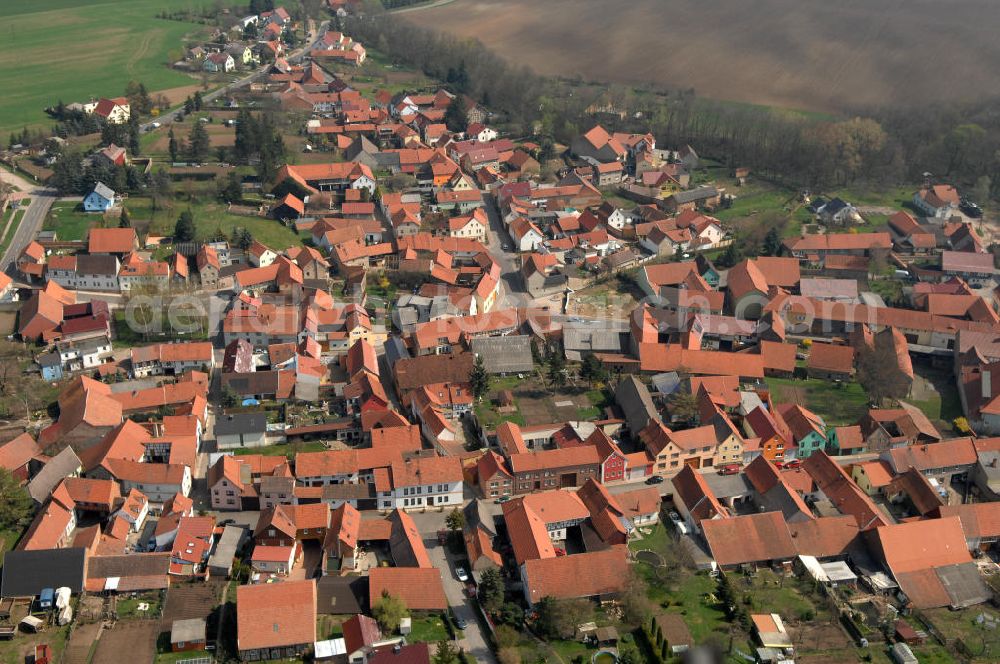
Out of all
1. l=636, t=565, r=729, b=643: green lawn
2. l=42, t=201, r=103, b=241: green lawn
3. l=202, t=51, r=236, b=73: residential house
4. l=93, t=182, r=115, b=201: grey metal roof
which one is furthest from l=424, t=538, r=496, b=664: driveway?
l=202, t=51, r=236, b=73: residential house

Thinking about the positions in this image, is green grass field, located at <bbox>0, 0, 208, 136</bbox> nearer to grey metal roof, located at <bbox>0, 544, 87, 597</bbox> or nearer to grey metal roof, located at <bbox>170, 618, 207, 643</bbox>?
grey metal roof, located at <bbox>0, 544, 87, 597</bbox>

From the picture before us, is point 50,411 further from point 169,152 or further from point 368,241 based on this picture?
point 169,152

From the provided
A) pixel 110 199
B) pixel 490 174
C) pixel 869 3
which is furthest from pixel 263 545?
pixel 869 3

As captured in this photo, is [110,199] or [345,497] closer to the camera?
[345,497]

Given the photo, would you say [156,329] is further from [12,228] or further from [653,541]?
[653,541]

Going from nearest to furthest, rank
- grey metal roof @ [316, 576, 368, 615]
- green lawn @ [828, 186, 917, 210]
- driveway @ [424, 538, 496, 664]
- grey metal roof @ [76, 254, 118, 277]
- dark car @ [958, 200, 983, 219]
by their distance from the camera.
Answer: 1. driveway @ [424, 538, 496, 664]
2. grey metal roof @ [316, 576, 368, 615]
3. grey metal roof @ [76, 254, 118, 277]
4. dark car @ [958, 200, 983, 219]
5. green lawn @ [828, 186, 917, 210]

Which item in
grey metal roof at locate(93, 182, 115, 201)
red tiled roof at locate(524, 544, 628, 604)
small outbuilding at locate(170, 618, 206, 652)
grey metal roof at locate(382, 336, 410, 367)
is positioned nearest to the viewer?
small outbuilding at locate(170, 618, 206, 652)

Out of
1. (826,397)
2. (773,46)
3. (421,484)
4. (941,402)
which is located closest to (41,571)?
(421,484)
